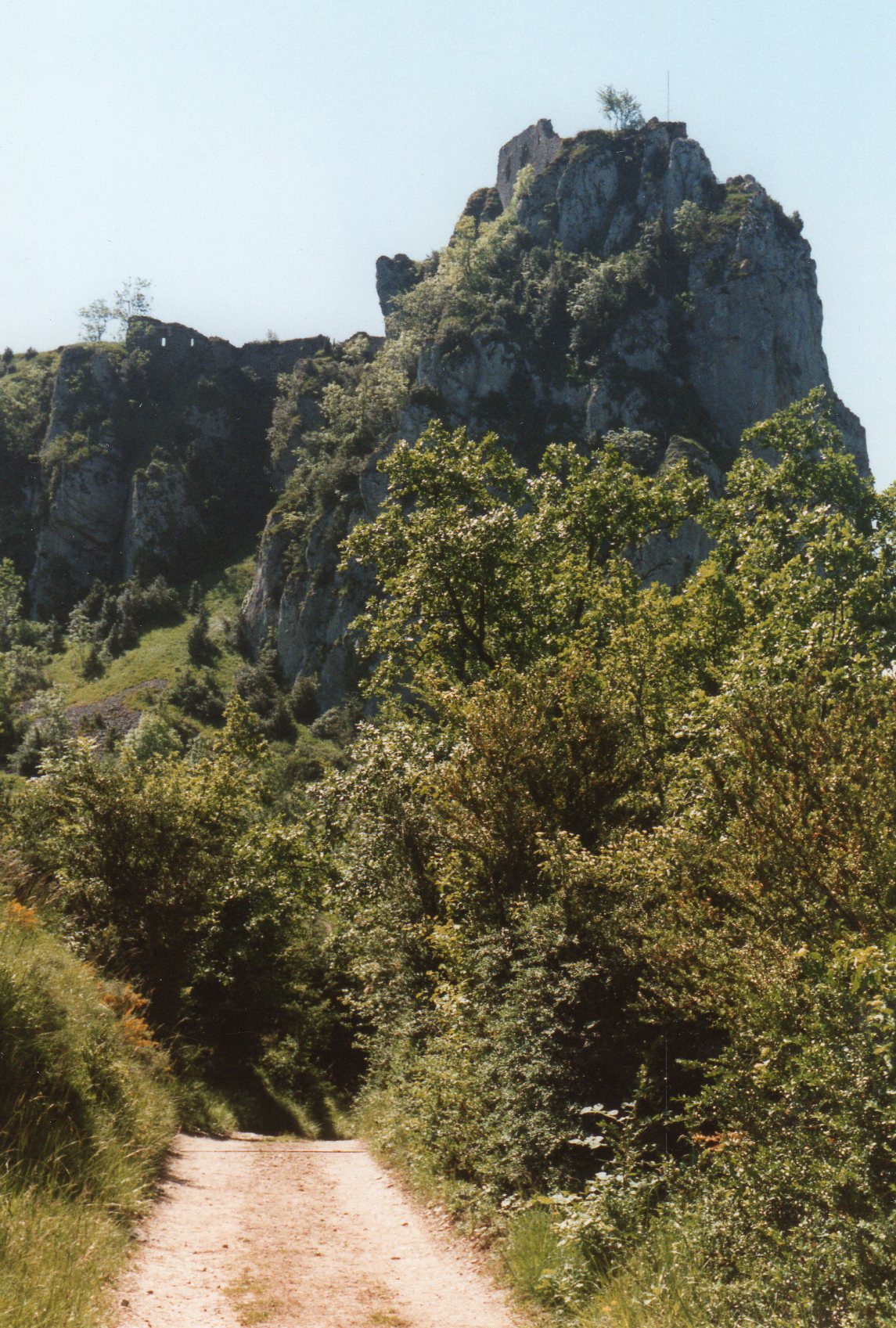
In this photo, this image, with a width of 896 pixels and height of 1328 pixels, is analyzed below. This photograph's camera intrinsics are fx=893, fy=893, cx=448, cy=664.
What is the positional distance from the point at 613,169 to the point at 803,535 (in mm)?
93603

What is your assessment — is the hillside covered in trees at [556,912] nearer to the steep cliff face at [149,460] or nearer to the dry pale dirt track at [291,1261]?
the dry pale dirt track at [291,1261]

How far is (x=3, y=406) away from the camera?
11256 centimetres

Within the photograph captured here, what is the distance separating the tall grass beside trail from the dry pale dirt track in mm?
319

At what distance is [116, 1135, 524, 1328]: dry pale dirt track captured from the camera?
5328 mm

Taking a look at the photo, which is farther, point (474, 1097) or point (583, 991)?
point (474, 1097)

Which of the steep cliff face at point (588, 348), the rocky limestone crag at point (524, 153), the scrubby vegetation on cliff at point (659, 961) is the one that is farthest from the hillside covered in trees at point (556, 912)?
the rocky limestone crag at point (524, 153)

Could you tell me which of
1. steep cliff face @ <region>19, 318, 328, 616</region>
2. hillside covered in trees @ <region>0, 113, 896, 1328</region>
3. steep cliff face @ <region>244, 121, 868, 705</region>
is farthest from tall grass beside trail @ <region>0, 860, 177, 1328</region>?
steep cliff face @ <region>19, 318, 328, 616</region>

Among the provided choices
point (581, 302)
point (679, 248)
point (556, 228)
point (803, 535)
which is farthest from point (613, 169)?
point (803, 535)

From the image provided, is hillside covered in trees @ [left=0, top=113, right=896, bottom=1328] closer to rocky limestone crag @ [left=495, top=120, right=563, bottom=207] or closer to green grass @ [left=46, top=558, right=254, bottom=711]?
green grass @ [left=46, top=558, right=254, bottom=711]

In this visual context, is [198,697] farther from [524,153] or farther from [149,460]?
[524,153]

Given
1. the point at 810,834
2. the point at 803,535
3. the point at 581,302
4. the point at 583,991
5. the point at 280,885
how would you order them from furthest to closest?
1. the point at 581,302
2. the point at 280,885
3. the point at 803,535
4. the point at 583,991
5. the point at 810,834

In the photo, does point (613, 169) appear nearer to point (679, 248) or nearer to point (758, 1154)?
point (679, 248)

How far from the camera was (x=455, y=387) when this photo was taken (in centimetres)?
7694

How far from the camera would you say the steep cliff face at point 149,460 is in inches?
3794
